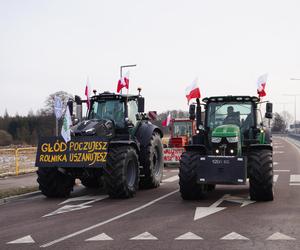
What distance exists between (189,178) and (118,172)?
1809 mm

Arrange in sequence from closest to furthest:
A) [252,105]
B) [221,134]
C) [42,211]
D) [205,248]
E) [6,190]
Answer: [205,248] → [42,211] → [221,134] → [252,105] → [6,190]

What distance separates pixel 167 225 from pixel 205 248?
6.14ft

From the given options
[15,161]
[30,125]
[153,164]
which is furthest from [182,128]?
[30,125]

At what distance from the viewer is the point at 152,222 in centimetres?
917

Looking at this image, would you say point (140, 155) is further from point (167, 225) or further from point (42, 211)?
point (167, 225)

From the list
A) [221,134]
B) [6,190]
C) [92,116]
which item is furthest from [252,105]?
[6,190]

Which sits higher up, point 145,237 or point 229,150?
point 229,150

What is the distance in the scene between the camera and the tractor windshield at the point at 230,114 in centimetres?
1290

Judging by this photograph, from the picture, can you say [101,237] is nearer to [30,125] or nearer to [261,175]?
[261,175]

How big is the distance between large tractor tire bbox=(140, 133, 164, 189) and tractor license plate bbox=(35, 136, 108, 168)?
7.73 ft

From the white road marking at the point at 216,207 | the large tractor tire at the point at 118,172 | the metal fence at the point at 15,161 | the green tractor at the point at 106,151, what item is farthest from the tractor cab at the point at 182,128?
the large tractor tire at the point at 118,172

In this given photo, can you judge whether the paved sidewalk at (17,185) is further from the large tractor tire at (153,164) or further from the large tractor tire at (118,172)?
the large tractor tire at (153,164)

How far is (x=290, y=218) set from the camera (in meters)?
9.34

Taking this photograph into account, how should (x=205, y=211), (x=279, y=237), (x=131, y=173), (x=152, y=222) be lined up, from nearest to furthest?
(x=279, y=237) < (x=152, y=222) < (x=205, y=211) < (x=131, y=173)
